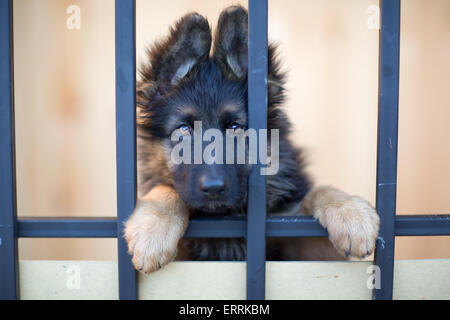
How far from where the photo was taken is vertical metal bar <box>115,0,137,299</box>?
1.56 metres

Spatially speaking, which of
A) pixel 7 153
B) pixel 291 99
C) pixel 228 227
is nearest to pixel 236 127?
pixel 228 227

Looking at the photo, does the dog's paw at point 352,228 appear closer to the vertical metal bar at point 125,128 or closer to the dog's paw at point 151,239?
the dog's paw at point 151,239

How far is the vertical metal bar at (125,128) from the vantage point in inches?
61.4

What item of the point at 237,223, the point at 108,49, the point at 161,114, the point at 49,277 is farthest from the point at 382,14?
the point at 108,49

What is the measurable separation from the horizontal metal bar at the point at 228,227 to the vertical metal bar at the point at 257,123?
0.26 feet

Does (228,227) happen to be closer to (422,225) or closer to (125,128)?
(125,128)

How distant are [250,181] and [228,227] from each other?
0.26 metres

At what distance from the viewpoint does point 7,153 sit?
1.63 m

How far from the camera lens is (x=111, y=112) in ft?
12.3

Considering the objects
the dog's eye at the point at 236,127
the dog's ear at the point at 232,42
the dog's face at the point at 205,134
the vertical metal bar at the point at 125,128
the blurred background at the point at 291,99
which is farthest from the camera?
the blurred background at the point at 291,99

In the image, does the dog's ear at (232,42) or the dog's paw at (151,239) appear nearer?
the dog's paw at (151,239)

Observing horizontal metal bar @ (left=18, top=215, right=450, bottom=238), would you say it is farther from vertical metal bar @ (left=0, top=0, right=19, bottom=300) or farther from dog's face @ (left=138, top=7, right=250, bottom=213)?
dog's face @ (left=138, top=7, right=250, bottom=213)

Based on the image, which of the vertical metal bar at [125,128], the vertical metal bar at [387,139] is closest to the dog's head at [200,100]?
the vertical metal bar at [125,128]

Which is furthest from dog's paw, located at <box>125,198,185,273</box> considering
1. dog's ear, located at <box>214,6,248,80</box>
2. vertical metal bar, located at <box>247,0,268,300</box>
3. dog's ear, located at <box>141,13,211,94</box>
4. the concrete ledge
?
dog's ear, located at <box>214,6,248,80</box>
